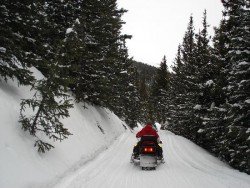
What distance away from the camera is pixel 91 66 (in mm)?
23828

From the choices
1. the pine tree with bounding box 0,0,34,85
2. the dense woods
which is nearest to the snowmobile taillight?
the dense woods

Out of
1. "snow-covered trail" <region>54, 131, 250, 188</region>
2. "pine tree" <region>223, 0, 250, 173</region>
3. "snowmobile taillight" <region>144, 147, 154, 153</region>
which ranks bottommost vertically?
"snow-covered trail" <region>54, 131, 250, 188</region>

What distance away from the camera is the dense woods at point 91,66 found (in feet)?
42.3

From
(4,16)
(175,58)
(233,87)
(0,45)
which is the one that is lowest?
(233,87)

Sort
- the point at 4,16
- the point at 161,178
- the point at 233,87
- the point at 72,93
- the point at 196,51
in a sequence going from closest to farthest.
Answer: the point at 161,178, the point at 4,16, the point at 233,87, the point at 72,93, the point at 196,51

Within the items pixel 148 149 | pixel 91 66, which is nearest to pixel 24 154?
pixel 148 149

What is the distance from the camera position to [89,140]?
65.7ft

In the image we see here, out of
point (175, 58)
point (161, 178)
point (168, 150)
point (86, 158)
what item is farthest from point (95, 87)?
point (175, 58)

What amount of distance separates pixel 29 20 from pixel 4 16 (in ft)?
4.66

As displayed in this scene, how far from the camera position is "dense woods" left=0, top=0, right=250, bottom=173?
1290 centimetres

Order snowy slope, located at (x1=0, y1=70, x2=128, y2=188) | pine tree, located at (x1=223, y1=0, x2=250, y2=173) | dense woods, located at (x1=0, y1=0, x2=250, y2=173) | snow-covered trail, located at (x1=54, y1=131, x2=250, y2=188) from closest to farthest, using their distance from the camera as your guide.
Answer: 1. snowy slope, located at (x1=0, y1=70, x2=128, y2=188)
2. snow-covered trail, located at (x1=54, y1=131, x2=250, y2=188)
3. dense woods, located at (x1=0, y1=0, x2=250, y2=173)
4. pine tree, located at (x1=223, y1=0, x2=250, y2=173)

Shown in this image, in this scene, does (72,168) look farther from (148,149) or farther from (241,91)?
(241,91)

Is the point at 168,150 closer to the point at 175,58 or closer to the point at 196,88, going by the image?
the point at 196,88

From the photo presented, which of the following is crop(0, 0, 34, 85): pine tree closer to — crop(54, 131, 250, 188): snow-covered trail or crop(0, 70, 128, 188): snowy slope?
crop(0, 70, 128, 188): snowy slope
